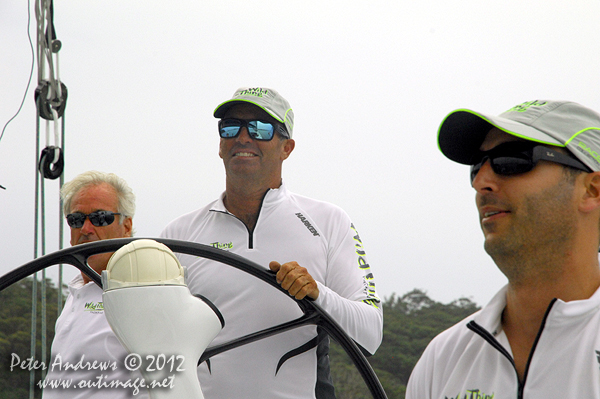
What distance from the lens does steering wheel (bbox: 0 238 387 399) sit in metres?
1.39

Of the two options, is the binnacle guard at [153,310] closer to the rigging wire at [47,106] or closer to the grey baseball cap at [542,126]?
the grey baseball cap at [542,126]

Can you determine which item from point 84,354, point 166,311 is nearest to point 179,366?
point 166,311

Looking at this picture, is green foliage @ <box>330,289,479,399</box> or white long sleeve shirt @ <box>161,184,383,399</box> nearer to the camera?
white long sleeve shirt @ <box>161,184,383,399</box>

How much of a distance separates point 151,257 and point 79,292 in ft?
5.32

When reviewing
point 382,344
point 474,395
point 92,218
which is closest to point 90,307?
point 92,218

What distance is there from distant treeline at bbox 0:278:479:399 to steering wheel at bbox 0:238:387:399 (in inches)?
19.0

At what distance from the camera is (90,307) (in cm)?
229

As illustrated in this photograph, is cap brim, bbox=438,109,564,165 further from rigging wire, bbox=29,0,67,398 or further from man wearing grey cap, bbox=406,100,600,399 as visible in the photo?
rigging wire, bbox=29,0,67,398

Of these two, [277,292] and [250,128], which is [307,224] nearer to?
[277,292]

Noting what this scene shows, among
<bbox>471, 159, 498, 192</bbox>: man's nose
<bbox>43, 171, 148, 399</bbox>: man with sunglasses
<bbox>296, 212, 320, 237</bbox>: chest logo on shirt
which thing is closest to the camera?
<bbox>471, 159, 498, 192</bbox>: man's nose

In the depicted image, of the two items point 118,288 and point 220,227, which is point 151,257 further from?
point 220,227

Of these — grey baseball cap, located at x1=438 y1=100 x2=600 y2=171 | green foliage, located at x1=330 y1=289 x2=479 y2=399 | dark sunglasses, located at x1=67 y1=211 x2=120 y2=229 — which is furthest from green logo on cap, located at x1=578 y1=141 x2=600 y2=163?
green foliage, located at x1=330 y1=289 x2=479 y2=399

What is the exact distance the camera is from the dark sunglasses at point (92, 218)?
2.58 meters

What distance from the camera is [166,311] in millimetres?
946
